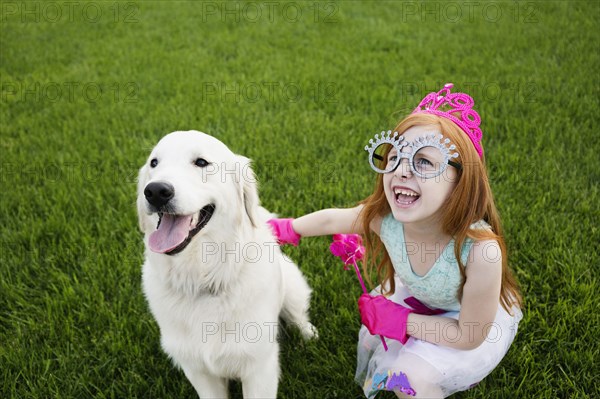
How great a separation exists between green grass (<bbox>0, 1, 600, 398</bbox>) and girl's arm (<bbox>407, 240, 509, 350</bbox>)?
525mm

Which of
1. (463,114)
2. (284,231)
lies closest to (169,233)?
(284,231)

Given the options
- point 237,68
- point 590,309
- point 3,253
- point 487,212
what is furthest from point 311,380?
point 237,68

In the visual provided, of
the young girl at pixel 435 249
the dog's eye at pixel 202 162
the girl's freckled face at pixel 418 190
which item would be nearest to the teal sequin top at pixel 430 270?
the young girl at pixel 435 249

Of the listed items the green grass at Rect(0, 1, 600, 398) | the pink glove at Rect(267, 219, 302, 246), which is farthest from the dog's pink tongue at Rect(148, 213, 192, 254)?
the green grass at Rect(0, 1, 600, 398)

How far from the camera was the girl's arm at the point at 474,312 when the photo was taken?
1.89 metres

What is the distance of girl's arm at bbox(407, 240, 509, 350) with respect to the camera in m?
1.89

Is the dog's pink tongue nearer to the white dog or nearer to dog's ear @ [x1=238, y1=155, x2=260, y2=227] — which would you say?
the white dog

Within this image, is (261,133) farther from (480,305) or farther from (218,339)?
(480,305)

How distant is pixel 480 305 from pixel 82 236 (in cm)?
265

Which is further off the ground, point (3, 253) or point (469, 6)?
point (469, 6)

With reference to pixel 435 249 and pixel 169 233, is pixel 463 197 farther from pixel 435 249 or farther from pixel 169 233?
pixel 169 233

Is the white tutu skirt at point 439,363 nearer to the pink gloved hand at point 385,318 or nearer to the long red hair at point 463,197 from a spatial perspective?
the pink gloved hand at point 385,318

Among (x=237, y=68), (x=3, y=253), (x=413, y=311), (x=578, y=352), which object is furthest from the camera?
(x=237, y=68)

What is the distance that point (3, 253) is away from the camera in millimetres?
3244
